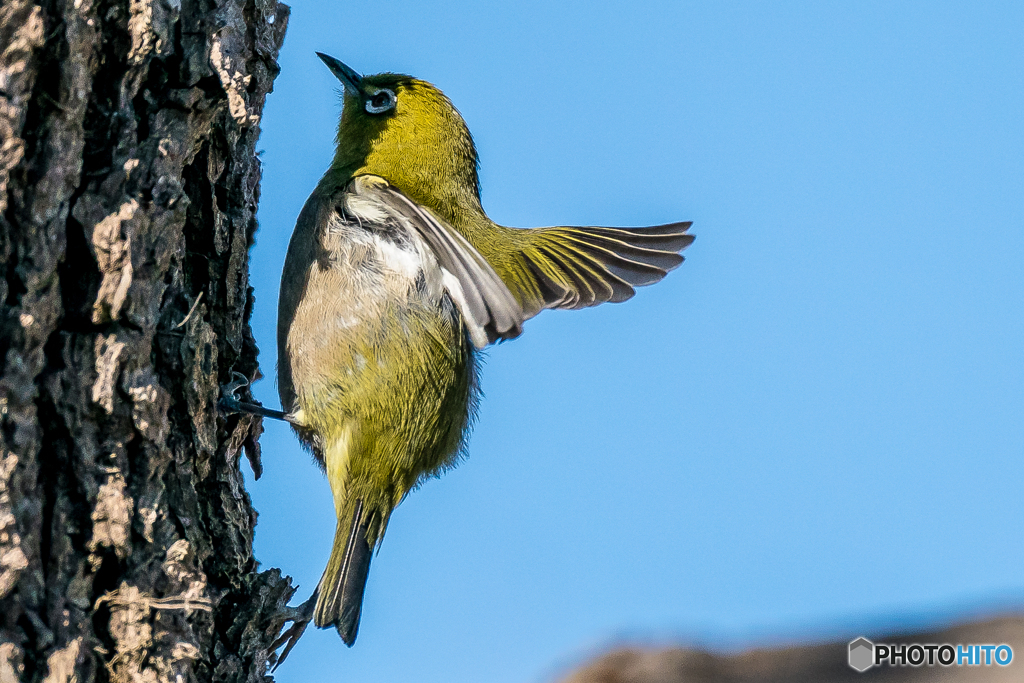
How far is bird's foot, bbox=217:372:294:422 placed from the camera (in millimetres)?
2742

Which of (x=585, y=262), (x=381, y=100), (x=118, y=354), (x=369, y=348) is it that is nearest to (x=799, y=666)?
(x=585, y=262)

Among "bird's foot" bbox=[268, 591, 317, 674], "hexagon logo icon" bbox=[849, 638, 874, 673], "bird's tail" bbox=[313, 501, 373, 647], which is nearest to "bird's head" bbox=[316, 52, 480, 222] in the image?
"bird's tail" bbox=[313, 501, 373, 647]

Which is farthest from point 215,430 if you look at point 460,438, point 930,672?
point 930,672

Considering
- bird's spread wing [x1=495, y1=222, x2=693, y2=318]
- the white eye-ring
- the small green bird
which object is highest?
the white eye-ring

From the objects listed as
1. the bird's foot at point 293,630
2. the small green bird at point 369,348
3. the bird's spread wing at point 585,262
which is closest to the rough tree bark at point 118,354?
the bird's foot at point 293,630

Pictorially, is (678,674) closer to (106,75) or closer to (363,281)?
(363,281)

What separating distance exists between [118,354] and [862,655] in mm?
3259

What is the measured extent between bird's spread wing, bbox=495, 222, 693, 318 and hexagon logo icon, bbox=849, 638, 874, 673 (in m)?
1.76

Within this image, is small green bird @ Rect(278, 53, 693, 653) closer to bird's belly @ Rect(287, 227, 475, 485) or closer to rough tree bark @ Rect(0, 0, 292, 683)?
bird's belly @ Rect(287, 227, 475, 485)

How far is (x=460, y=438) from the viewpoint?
3.61 meters

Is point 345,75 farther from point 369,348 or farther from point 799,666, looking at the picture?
point 799,666

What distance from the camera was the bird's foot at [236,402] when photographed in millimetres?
2742

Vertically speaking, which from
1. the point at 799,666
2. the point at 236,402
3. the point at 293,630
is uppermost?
the point at 236,402

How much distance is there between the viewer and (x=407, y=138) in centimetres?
373
